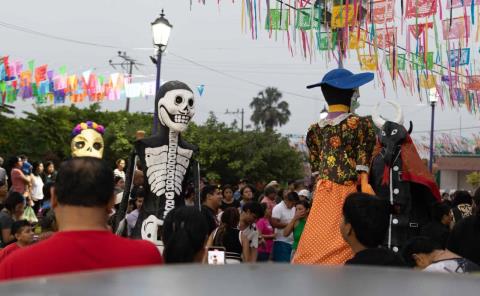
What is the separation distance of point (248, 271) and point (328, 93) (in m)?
4.51

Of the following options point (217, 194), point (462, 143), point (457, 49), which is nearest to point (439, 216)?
point (217, 194)

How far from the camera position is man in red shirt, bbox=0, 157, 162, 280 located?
248 cm

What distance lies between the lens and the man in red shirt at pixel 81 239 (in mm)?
2480

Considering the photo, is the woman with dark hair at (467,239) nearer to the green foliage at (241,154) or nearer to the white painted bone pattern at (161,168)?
the white painted bone pattern at (161,168)

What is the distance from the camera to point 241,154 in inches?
1193

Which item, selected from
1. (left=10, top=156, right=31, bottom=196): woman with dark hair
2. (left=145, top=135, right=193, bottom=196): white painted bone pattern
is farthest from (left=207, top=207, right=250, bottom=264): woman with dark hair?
(left=10, top=156, right=31, bottom=196): woman with dark hair

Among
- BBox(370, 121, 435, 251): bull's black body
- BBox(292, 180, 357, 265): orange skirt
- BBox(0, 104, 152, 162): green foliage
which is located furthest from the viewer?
BBox(0, 104, 152, 162): green foliage

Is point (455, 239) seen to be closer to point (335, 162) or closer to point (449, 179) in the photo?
point (335, 162)

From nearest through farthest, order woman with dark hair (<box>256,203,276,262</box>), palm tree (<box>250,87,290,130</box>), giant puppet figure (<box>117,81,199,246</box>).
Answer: giant puppet figure (<box>117,81,199,246</box>)
woman with dark hair (<box>256,203,276,262</box>)
palm tree (<box>250,87,290,130</box>)

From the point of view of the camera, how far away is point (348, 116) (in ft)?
18.9

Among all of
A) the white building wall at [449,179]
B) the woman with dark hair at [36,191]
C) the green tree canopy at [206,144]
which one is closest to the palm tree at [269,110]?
the white building wall at [449,179]

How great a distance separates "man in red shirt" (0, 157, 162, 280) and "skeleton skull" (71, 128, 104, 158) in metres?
6.53

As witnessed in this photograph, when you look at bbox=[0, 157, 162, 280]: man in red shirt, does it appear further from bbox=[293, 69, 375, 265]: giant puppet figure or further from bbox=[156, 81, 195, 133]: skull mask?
bbox=[156, 81, 195, 133]: skull mask

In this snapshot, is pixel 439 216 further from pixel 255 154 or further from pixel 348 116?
pixel 255 154
